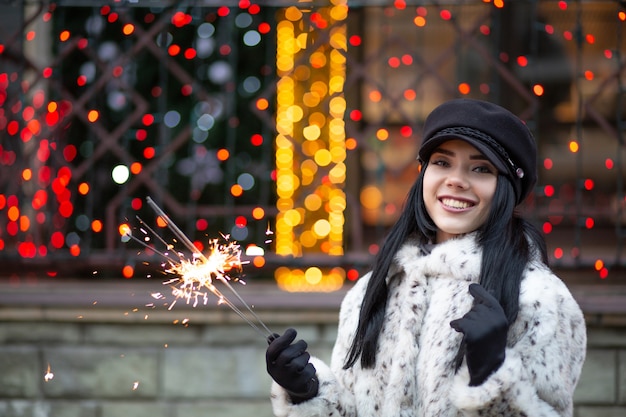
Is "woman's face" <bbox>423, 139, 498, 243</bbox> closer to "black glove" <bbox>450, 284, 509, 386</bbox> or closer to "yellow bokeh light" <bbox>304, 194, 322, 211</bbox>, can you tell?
"black glove" <bbox>450, 284, 509, 386</bbox>

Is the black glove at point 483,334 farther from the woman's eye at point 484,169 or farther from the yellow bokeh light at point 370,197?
the yellow bokeh light at point 370,197

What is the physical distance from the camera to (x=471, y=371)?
215 centimetres

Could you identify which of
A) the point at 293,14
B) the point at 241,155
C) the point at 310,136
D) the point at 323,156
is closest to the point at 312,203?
the point at 323,156

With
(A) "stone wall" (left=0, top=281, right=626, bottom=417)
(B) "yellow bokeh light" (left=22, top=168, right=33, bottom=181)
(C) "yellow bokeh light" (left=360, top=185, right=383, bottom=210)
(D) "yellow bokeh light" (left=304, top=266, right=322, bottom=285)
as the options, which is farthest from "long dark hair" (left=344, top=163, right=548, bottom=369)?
(C) "yellow bokeh light" (left=360, top=185, right=383, bottom=210)

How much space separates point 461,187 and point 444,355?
1.53 ft

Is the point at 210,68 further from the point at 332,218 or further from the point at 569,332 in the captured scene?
the point at 569,332

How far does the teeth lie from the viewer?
238cm

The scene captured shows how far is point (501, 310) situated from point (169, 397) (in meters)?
2.60

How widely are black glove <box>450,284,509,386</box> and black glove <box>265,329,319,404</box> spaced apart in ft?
1.48

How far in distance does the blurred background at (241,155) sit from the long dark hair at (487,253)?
1090 millimetres

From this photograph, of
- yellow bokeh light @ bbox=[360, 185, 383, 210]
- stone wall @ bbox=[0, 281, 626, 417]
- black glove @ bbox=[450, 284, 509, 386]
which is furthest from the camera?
yellow bokeh light @ bbox=[360, 185, 383, 210]

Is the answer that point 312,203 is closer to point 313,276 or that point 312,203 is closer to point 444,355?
point 313,276

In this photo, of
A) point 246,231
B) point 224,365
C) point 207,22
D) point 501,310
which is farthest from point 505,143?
point 207,22

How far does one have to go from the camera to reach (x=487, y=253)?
2.34m
